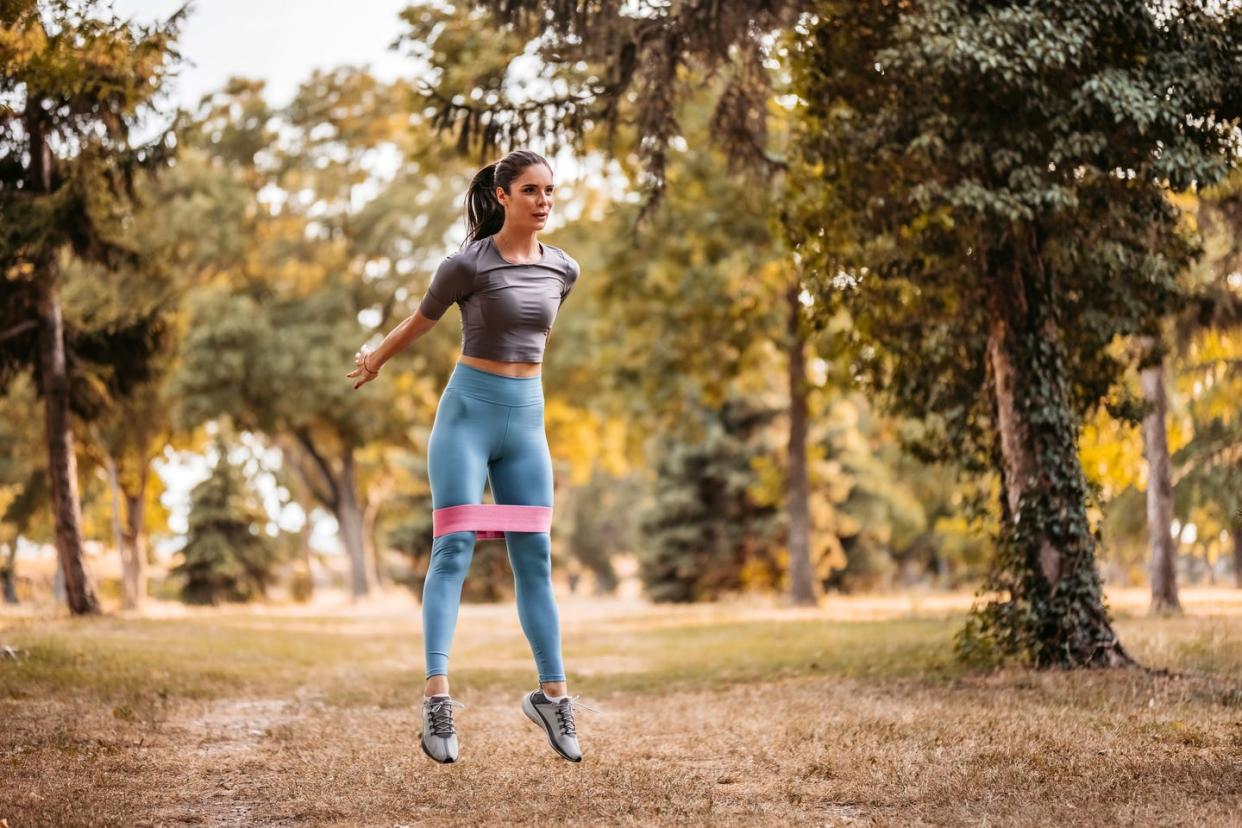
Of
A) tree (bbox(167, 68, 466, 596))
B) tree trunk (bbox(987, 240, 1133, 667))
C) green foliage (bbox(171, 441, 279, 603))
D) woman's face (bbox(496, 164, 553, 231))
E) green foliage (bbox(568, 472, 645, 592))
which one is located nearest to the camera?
woman's face (bbox(496, 164, 553, 231))

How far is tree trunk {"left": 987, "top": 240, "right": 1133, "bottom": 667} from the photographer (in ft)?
30.7

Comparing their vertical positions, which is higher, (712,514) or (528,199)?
(528,199)

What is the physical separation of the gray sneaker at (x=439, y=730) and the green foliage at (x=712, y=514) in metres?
26.6

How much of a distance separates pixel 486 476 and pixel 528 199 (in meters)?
1.24

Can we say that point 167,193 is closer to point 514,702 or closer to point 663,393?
point 663,393

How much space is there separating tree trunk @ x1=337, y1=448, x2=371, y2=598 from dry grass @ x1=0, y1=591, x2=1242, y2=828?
2131 cm

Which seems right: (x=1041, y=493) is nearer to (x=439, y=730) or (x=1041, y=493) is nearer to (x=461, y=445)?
(x=461, y=445)

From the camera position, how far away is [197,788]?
5441 mm

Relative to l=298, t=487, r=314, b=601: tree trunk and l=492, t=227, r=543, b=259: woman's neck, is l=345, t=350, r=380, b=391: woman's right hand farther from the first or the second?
l=298, t=487, r=314, b=601: tree trunk

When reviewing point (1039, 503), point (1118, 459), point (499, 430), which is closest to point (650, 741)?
point (499, 430)

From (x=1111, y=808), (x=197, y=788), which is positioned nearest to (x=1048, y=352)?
(x=1111, y=808)

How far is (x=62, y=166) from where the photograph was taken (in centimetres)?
1414

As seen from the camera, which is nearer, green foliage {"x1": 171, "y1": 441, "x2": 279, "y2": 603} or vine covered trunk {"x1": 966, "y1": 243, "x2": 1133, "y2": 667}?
vine covered trunk {"x1": 966, "y1": 243, "x2": 1133, "y2": 667}

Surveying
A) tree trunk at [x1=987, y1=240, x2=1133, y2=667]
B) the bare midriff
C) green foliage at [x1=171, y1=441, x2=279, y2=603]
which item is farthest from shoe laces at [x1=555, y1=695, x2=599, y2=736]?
green foliage at [x1=171, y1=441, x2=279, y2=603]
